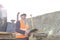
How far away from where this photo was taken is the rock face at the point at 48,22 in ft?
4.42

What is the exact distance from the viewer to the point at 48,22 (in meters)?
1.37

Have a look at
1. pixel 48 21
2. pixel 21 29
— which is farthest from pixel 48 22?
pixel 21 29

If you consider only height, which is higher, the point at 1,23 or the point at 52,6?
the point at 52,6

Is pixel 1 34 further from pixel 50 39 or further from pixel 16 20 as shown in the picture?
pixel 50 39

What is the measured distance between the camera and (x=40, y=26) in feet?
4.46

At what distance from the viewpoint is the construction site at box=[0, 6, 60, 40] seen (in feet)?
4.36

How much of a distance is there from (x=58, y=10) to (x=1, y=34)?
589mm

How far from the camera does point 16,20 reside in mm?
1375

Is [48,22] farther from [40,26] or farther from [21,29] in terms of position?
[21,29]

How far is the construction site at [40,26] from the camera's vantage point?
133 cm

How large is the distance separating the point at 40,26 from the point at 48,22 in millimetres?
87

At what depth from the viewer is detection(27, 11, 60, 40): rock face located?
1349mm

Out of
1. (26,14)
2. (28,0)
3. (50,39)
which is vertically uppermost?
(28,0)

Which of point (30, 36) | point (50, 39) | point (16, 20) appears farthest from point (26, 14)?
point (50, 39)
